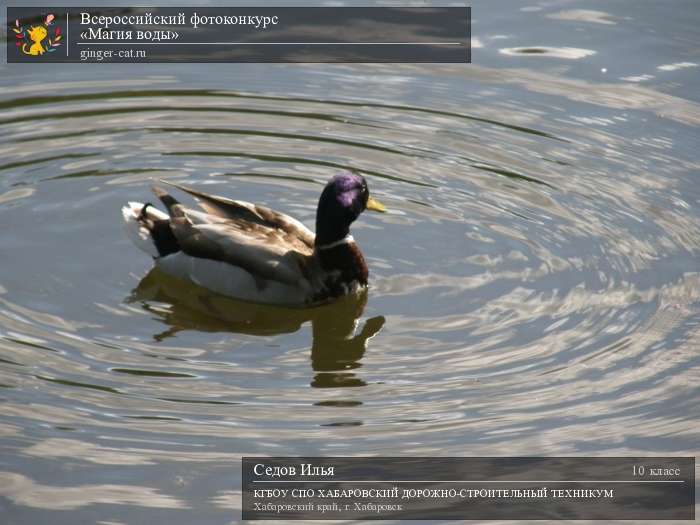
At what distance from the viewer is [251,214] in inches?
476

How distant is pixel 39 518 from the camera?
8648mm

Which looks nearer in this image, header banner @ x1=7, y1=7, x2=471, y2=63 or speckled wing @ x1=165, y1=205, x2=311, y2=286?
speckled wing @ x1=165, y1=205, x2=311, y2=286

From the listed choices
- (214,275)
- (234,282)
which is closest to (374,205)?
(234,282)

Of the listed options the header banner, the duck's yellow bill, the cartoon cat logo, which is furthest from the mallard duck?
the cartoon cat logo

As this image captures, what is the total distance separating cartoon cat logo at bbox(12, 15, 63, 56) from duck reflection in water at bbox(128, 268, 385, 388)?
4633 mm

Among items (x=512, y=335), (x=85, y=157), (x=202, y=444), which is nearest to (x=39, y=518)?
(x=202, y=444)

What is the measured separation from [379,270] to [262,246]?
3.61ft

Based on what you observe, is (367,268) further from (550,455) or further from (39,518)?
(39,518)

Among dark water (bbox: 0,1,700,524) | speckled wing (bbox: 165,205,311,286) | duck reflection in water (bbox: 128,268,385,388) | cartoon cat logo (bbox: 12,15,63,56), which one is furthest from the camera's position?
cartoon cat logo (bbox: 12,15,63,56)

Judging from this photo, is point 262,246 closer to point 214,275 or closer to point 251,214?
point 251,214

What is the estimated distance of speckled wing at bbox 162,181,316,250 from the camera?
12102 millimetres

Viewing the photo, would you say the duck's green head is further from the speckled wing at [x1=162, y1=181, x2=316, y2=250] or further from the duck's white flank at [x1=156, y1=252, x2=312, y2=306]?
the duck's white flank at [x1=156, y1=252, x2=312, y2=306]

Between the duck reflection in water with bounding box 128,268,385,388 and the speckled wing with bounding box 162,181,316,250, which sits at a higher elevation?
the speckled wing with bounding box 162,181,316,250

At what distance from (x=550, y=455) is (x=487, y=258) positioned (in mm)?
3077
